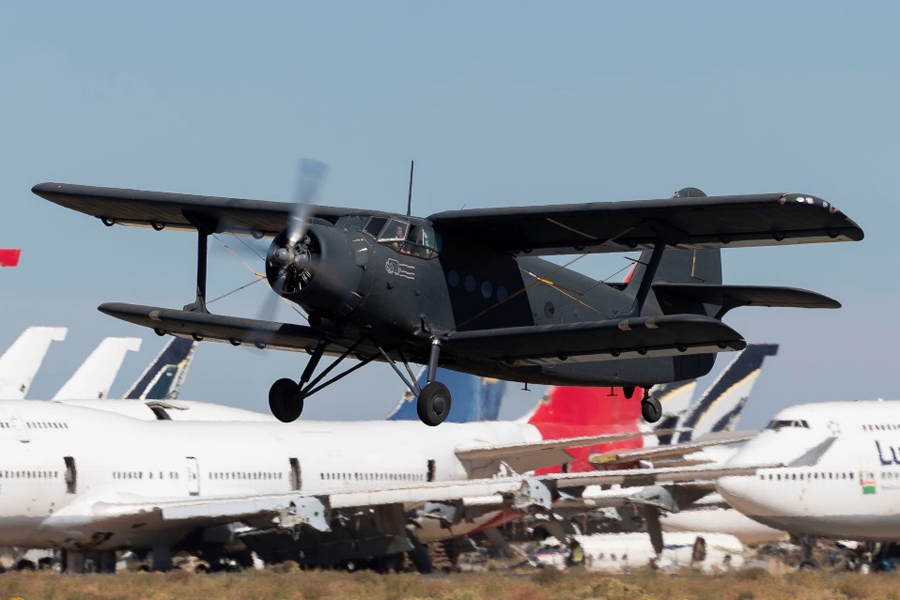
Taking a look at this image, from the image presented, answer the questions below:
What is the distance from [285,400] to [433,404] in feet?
8.31

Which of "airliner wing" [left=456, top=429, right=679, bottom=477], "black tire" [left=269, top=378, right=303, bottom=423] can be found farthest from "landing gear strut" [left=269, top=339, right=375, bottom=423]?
"airliner wing" [left=456, top=429, right=679, bottom=477]

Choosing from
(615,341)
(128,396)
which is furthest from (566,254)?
(128,396)

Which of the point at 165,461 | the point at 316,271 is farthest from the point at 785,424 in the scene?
the point at 316,271

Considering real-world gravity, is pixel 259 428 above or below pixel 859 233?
below

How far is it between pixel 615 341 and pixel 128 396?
46.2 m

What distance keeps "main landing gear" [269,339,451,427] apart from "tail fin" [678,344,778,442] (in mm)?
41535

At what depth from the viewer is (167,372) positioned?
61.0 meters

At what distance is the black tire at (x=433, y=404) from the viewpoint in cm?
1880

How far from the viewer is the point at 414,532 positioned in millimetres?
41875

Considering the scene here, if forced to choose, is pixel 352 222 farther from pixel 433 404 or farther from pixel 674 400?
pixel 674 400

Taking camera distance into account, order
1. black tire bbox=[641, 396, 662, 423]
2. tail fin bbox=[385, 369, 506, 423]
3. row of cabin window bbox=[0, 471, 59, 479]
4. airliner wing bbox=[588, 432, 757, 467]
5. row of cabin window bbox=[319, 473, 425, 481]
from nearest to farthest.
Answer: black tire bbox=[641, 396, 662, 423] < row of cabin window bbox=[0, 471, 59, 479] < row of cabin window bbox=[319, 473, 425, 481] < airliner wing bbox=[588, 432, 757, 467] < tail fin bbox=[385, 369, 506, 423]

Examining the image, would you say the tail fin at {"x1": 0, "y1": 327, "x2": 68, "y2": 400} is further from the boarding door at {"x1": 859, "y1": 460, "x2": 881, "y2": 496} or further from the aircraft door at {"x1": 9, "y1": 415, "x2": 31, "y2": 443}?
the boarding door at {"x1": 859, "y1": 460, "x2": 881, "y2": 496}

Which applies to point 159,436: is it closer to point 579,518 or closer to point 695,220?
point 579,518

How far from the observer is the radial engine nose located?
59.2 ft
